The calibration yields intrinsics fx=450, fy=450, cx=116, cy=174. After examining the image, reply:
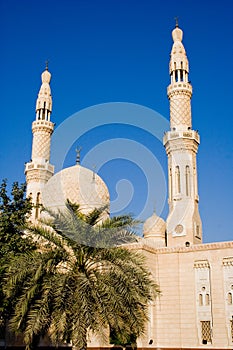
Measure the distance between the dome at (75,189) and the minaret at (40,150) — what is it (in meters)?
0.63

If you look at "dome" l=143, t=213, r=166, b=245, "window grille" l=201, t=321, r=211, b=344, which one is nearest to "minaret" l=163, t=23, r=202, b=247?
"dome" l=143, t=213, r=166, b=245

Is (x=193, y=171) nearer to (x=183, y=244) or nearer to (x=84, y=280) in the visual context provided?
(x=183, y=244)

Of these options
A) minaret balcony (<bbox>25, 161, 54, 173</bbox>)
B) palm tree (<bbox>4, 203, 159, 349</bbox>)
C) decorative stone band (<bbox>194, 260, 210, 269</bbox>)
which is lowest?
palm tree (<bbox>4, 203, 159, 349</bbox>)

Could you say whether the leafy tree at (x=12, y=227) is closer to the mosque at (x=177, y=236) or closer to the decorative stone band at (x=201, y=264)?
the mosque at (x=177, y=236)

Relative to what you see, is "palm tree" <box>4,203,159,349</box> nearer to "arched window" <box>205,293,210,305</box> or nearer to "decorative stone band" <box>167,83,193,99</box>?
"arched window" <box>205,293,210,305</box>

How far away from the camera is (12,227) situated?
16312 mm

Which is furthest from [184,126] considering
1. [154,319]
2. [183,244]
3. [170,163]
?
[154,319]

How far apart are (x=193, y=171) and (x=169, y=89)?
5.22m

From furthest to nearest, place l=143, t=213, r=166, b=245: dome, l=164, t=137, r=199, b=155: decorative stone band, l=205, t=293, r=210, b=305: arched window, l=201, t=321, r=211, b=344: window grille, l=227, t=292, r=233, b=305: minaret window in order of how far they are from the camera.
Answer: l=143, t=213, r=166, b=245: dome → l=164, t=137, r=199, b=155: decorative stone band → l=205, t=293, r=210, b=305: arched window → l=201, t=321, r=211, b=344: window grille → l=227, t=292, r=233, b=305: minaret window

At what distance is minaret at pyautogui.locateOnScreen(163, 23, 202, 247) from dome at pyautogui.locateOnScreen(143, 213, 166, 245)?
8.76 ft

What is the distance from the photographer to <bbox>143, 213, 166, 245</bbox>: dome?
26297mm

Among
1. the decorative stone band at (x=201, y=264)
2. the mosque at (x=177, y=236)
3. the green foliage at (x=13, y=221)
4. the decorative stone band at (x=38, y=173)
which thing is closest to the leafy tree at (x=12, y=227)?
the green foliage at (x=13, y=221)

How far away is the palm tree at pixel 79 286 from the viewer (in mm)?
11188

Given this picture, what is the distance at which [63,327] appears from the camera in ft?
35.6
